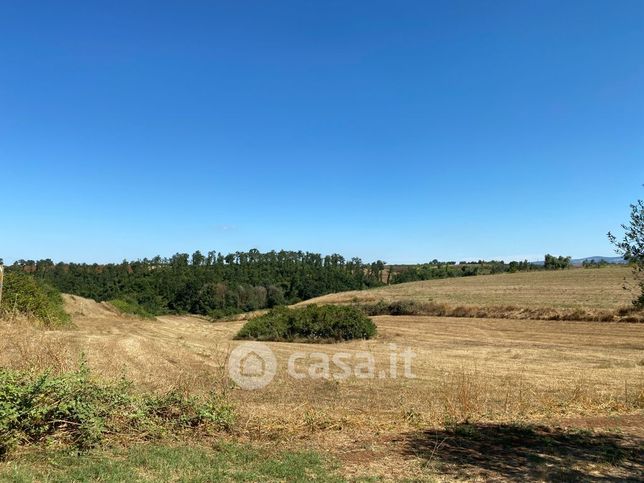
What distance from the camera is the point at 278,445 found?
6.11m

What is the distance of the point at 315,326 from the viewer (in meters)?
28.5

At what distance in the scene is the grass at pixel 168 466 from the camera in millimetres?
4699

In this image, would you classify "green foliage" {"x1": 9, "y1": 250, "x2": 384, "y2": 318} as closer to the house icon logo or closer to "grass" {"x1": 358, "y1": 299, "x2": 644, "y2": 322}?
"grass" {"x1": 358, "y1": 299, "x2": 644, "y2": 322}

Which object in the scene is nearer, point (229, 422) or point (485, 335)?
point (229, 422)

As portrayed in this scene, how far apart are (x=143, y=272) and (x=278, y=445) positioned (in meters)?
112

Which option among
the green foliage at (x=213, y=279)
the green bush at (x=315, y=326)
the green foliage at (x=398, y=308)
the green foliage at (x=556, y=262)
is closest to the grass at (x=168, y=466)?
the green bush at (x=315, y=326)

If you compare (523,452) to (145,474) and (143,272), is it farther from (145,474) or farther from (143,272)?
(143,272)

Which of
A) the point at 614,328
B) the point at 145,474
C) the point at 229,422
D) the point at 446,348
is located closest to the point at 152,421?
the point at 229,422

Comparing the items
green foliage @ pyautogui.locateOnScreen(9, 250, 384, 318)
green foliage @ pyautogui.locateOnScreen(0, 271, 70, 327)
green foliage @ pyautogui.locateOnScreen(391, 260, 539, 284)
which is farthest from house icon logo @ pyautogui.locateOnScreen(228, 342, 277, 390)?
green foliage @ pyautogui.locateOnScreen(391, 260, 539, 284)

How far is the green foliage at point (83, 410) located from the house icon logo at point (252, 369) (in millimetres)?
5870

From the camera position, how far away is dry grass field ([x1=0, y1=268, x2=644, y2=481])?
5.80 metres

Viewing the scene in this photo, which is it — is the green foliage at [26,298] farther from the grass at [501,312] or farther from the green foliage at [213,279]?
the green foliage at [213,279]

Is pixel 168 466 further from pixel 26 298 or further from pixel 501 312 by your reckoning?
pixel 501 312

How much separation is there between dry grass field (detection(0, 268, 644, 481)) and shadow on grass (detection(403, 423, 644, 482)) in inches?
0.6
